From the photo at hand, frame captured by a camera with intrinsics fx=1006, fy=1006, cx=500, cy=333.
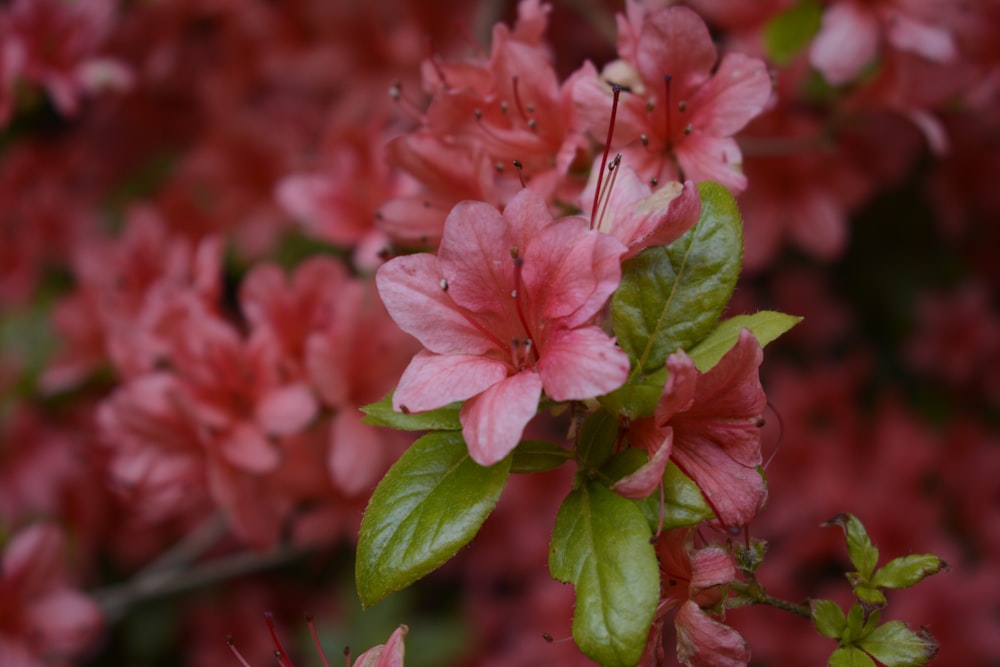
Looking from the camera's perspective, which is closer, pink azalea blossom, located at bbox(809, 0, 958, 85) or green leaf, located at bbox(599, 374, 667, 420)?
green leaf, located at bbox(599, 374, 667, 420)

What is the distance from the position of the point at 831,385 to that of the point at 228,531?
1.32 meters

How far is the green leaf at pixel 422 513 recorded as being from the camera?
2.61ft

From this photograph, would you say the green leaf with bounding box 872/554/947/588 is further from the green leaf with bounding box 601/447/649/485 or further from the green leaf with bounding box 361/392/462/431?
the green leaf with bounding box 361/392/462/431

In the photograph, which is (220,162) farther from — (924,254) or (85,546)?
(924,254)

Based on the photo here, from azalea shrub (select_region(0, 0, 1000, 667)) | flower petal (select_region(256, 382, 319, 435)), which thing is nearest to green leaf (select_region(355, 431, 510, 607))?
azalea shrub (select_region(0, 0, 1000, 667))

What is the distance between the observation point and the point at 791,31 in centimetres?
137

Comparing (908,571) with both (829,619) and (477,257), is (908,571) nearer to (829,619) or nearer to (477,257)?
(829,619)

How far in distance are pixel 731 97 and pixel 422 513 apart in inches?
20.0

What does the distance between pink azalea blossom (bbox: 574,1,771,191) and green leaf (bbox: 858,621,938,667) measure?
1.35 ft

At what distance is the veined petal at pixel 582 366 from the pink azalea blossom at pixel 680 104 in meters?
0.27

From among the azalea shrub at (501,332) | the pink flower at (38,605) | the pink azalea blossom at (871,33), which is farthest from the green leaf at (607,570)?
the pink flower at (38,605)

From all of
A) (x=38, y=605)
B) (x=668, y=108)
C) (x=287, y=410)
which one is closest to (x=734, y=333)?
(x=668, y=108)

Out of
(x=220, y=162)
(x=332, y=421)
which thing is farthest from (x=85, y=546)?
(x=332, y=421)

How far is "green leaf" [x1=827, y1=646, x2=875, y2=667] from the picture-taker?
0.77m
